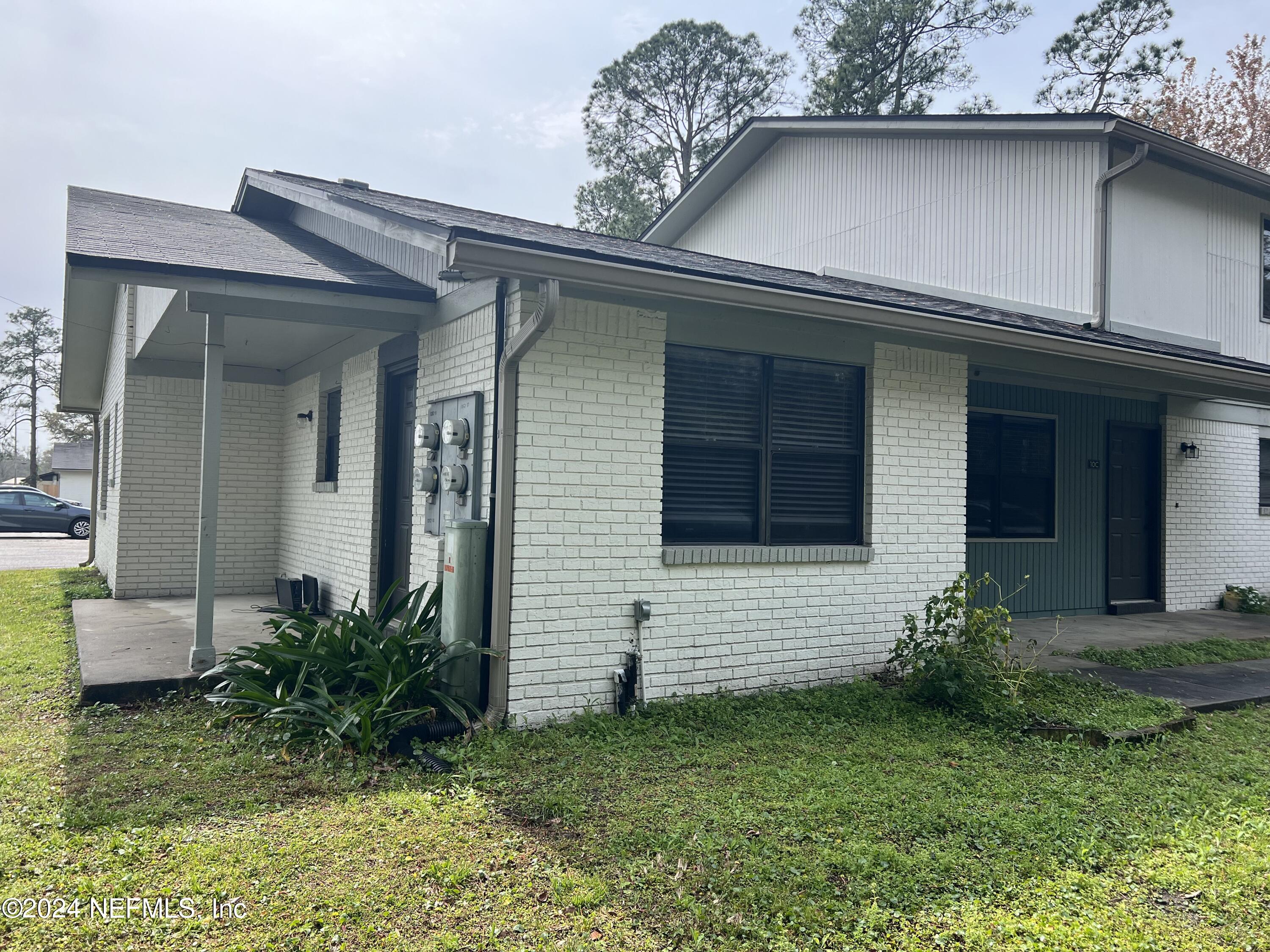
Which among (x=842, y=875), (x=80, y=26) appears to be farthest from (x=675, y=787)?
(x=80, y=26)

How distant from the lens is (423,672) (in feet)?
17.1

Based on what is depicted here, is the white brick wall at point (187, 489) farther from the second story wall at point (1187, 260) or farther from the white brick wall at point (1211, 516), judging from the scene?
the white brick wall at point (1211, 516)

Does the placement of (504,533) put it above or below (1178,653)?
above

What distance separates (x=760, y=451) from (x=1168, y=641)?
4.94 m

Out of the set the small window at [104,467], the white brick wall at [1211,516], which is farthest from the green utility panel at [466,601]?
the small window at [104,467]

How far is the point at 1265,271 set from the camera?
1180 cm

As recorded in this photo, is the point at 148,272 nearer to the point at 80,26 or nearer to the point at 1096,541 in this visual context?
the point at 80,26

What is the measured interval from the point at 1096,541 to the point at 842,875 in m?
8.11

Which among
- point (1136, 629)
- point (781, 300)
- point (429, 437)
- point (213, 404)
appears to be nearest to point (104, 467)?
point (213, 404)

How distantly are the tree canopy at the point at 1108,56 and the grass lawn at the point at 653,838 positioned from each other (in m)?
23.8

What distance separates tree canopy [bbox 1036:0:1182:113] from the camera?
904 inches

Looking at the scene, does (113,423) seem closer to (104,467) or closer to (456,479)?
(104,467)

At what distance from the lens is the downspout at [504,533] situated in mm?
5156

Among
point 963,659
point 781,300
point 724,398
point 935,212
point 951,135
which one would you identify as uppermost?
point 951,135
